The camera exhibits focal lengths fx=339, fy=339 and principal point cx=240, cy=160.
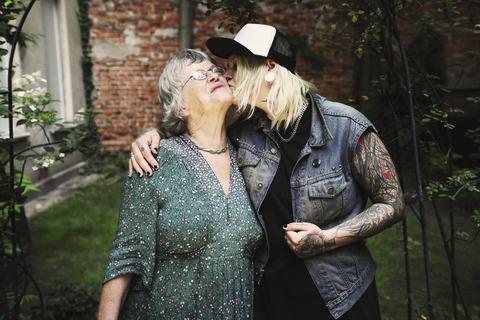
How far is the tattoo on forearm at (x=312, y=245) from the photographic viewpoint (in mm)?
1313

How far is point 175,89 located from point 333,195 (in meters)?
0.90

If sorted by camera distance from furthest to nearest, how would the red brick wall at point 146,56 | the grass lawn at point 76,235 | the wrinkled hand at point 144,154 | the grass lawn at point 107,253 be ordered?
the red brick wall at point 146,56 < the grass lawn at point 76,235 < the grass lawn at point 107,253 < the wrinkled hand at point 144,154

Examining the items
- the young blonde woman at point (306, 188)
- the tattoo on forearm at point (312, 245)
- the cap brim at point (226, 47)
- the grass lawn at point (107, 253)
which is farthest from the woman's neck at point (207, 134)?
the grass lawn at point (107, 253)

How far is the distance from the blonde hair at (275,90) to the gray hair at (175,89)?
277 mm

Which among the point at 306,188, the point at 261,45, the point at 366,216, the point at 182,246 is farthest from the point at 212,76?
the point at 366,216

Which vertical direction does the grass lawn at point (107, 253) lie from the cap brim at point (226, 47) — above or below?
below

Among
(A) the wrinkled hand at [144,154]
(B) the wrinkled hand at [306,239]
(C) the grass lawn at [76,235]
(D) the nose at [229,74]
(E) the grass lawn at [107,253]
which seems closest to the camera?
(B) the wrinkled hand at [306,239]

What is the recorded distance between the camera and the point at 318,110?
149cm

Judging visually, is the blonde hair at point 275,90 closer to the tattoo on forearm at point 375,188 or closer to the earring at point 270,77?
the earring at point 270,77

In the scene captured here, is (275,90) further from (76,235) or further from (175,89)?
(76,235)

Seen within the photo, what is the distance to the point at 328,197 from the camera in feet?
4.53

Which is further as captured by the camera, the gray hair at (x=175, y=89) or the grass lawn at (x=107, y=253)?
the grass lawn at (x=107, y=253)

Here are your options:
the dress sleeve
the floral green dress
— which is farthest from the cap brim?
the dress sleeve

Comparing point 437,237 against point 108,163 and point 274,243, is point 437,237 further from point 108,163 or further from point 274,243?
point 108,163
